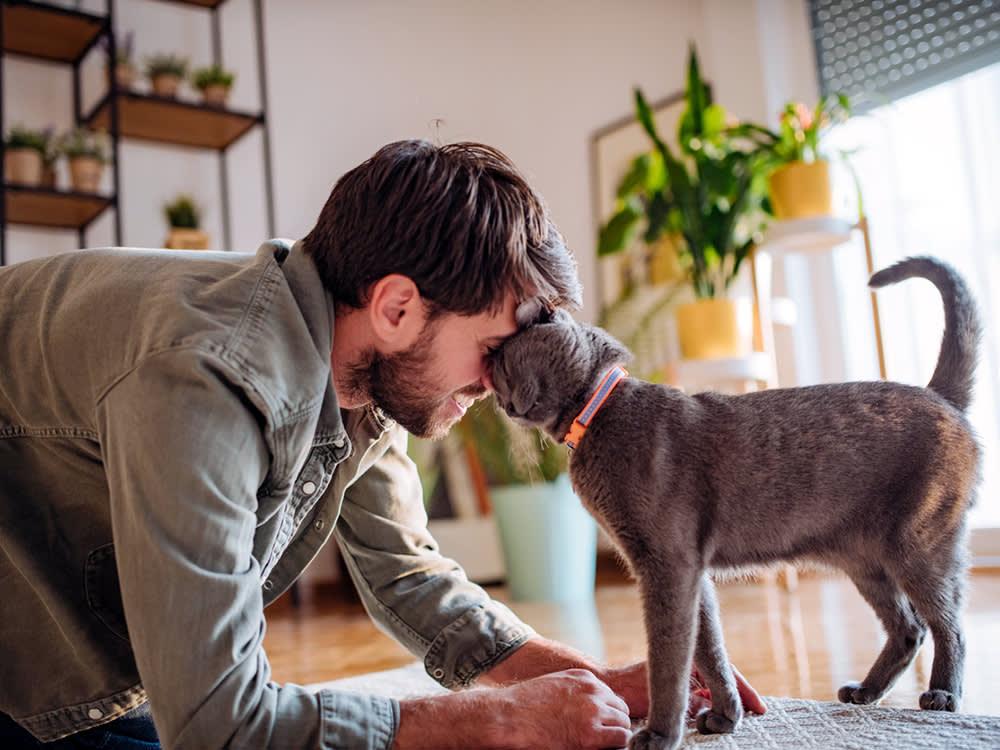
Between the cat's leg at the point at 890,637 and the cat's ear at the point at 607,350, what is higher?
the cat's ear at the point at 607,350

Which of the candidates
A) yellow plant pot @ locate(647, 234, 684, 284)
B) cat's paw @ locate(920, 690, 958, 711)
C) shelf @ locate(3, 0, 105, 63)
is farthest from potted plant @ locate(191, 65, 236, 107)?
cat's paw @ locate(920, 690, 958, 711)

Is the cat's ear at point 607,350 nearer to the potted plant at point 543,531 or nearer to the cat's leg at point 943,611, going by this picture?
the cat's leg at point 943,611

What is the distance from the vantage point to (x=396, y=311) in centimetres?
110

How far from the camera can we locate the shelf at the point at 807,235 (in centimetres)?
258

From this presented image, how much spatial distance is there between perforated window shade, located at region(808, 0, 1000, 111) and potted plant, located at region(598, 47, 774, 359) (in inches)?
20.0

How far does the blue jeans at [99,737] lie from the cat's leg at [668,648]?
58 cm

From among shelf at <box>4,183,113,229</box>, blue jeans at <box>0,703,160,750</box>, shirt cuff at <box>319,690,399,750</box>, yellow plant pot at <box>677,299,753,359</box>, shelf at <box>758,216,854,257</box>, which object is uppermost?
shelf at <box>4,183,113,229</box>

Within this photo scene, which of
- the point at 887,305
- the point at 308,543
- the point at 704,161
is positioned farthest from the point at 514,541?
the point at 308,543

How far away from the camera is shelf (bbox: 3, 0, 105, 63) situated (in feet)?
10.7

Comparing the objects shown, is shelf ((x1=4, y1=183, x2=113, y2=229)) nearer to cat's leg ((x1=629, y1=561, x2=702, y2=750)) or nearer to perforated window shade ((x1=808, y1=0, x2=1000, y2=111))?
perforated window shade ((x1=808, y1=0, x2=1000, y2=111))

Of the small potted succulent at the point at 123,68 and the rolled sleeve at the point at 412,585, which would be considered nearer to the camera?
the rolled sleeve at the point at 412,585

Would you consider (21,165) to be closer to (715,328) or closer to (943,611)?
(715,328)

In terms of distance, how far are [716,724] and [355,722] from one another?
516mm

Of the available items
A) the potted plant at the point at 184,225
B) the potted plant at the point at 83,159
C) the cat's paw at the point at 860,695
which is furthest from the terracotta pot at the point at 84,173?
the cat's paw at the point at 860,695
